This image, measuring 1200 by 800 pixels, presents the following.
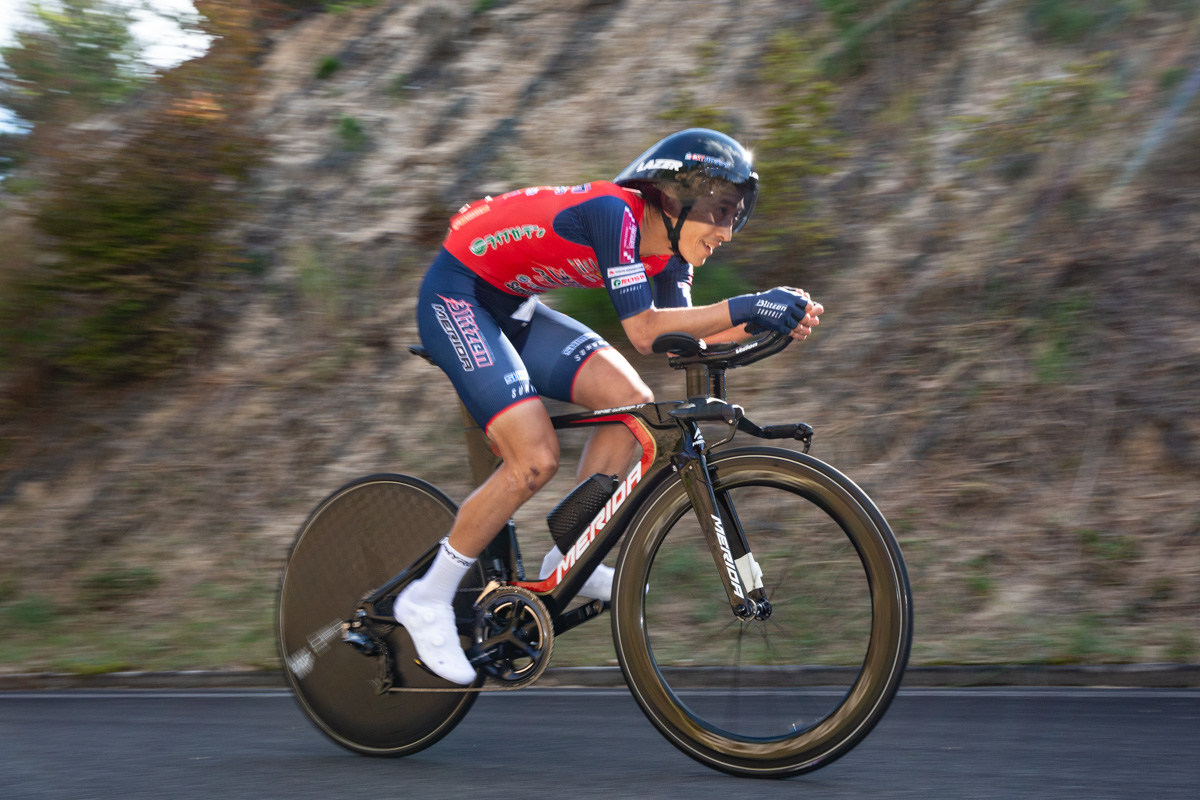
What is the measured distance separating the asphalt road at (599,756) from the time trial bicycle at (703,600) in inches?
6.9

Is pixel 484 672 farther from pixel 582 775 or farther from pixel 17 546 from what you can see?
pixel 17 546

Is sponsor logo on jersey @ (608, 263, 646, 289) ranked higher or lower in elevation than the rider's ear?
lower

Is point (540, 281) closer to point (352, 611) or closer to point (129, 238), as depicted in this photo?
point (352, 611)

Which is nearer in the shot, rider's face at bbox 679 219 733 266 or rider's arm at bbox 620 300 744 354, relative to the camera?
rider's arm at bbox 620 300 744 354

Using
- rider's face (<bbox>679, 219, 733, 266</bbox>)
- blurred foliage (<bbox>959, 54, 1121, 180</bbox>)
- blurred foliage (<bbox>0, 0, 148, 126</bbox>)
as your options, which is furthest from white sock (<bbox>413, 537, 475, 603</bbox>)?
blurred foliage (<bbox>0, 0, 148, 126</bbox>)

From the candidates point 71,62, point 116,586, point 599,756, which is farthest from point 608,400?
point 71,62

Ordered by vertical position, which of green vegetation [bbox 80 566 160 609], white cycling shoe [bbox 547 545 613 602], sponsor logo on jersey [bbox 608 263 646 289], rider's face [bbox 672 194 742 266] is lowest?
green vegetation [bbox 80 566 160 609]

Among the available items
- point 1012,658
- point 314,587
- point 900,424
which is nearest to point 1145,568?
point 1012,658

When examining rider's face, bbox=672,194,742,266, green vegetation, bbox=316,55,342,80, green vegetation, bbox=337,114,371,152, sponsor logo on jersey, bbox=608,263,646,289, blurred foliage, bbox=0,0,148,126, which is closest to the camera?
sponsor logo on jersey, bbox=608,263,646,289

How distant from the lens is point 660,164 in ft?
10.5

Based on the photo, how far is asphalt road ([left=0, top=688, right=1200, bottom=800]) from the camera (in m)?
3.00

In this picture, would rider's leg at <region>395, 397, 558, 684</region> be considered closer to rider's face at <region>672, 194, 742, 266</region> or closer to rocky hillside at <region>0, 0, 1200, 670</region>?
rider's face at <region>672, 194, 742, 266</region>

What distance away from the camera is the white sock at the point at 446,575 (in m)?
3.42

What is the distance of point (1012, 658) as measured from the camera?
4.45 m
